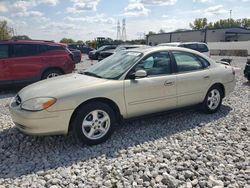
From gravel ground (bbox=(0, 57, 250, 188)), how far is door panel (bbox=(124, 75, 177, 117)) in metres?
0.44

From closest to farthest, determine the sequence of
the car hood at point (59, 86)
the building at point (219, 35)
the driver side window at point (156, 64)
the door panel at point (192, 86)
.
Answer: the car hood at point (59, 86)
the driver side window at point (156, 64)
the door panel at point (192, 86)
the building at point (219, 35)

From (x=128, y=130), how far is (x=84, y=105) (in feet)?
3.82

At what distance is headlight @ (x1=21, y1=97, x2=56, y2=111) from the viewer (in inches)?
144

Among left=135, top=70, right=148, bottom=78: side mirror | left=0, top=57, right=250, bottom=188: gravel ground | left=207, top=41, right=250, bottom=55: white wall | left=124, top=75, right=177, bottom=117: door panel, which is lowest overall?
left=0, top=57, right=250, bottom=188: gravel ground

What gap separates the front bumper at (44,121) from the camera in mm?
3637

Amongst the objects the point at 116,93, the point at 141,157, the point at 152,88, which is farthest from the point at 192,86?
the point at 141,157

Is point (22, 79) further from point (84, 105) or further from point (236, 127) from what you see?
point (236, 127)

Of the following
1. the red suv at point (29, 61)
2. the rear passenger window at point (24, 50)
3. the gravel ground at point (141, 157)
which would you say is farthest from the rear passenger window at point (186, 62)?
the rear passenger window at point (24, 50)

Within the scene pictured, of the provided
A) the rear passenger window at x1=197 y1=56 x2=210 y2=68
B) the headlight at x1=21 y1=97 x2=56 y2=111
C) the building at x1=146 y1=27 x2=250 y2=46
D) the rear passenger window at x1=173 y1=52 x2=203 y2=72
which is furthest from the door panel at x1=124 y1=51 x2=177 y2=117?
the building at x1=146 y1=27 x2=250 y2=46

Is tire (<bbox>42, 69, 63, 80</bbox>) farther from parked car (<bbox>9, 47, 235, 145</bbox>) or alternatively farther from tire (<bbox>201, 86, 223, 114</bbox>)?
tire (<bbox>201, 86, 223, 114</bbox>)

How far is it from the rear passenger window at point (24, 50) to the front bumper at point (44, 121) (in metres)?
4.93

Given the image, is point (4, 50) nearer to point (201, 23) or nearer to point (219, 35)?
point (219, 35)

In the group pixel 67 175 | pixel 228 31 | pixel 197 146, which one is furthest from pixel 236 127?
pixel 228 31

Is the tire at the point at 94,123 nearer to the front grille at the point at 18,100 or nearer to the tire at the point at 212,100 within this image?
the front grille at the point at 18,100
